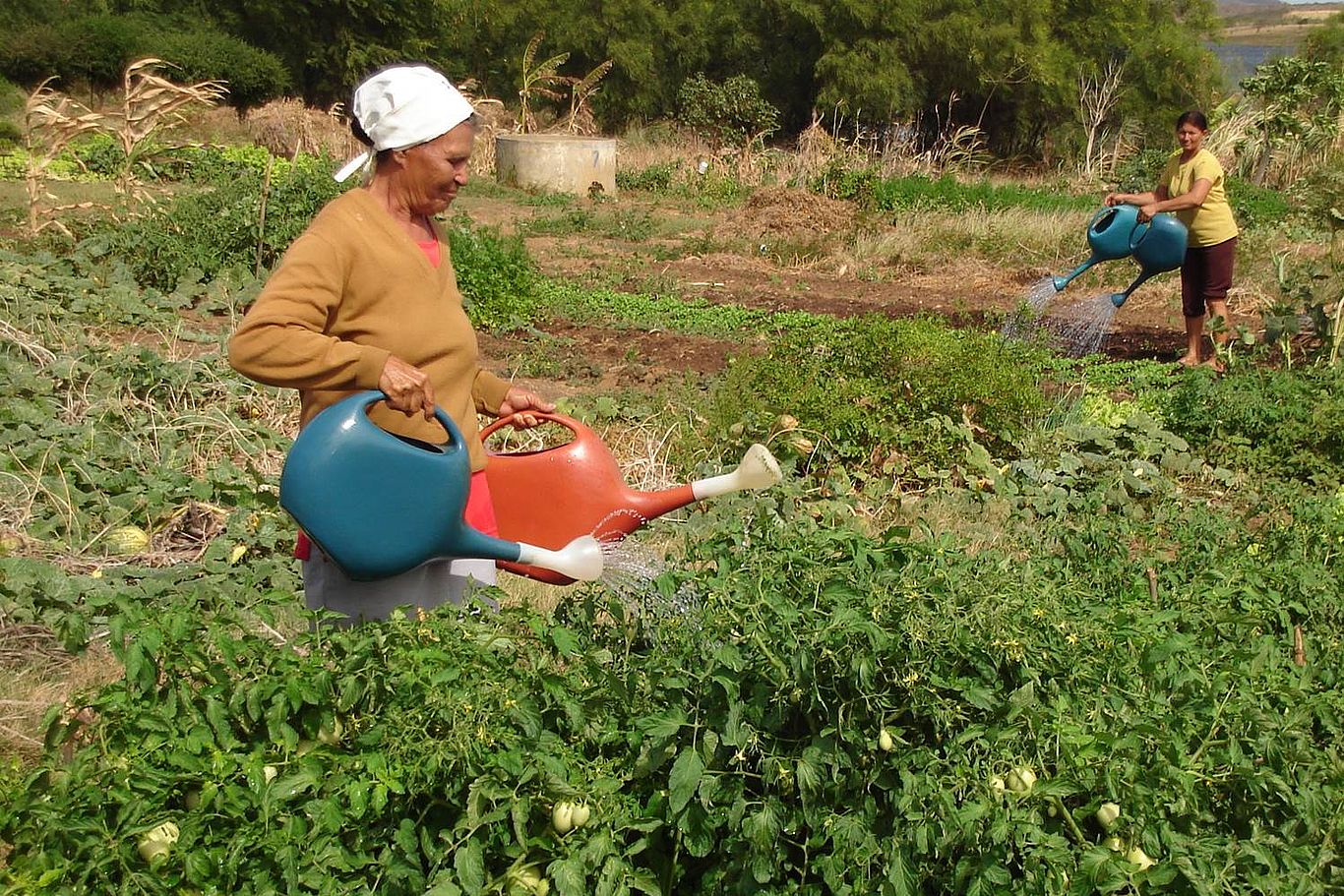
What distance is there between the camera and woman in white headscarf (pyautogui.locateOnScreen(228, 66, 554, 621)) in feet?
7.04

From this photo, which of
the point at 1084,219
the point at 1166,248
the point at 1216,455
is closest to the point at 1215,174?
the point at 1166,248

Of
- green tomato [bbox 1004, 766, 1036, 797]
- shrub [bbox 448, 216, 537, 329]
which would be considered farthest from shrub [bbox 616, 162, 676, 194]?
green tomato [bbox 1004, 766, 1036, 797]

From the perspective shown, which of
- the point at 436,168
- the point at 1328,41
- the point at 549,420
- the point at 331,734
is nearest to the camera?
the point at 331,734

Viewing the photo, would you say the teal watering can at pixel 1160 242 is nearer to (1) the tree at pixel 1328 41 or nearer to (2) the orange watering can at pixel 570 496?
(2) the orange watering can at pixel 570 496

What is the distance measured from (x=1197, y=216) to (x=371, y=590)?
5962 millimetres

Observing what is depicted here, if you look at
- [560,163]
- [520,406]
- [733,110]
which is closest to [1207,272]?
[520,406]

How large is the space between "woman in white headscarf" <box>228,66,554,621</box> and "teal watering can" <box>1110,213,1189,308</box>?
5.12 m

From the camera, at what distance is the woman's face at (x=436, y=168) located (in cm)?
229

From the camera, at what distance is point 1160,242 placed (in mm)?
6609

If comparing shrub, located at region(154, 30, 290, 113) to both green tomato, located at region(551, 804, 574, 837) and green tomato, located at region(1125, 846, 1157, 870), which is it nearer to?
green tomato, located at region(551, 804, 574, 837)

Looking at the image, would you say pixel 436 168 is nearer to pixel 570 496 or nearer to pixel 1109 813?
pixel 570 496

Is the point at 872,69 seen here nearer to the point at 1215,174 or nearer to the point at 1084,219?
the point at 1084,219

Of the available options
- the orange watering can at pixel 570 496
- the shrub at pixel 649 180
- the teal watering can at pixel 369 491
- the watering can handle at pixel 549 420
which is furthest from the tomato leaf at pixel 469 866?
the shrub at pixel 649 180

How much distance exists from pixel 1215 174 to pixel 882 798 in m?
5.78
